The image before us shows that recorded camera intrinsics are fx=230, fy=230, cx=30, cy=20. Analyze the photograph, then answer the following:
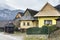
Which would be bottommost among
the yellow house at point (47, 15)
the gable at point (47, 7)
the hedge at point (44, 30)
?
the hedge at point (44, 30)

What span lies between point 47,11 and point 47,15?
1684 mm

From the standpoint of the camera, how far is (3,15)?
9381 cm

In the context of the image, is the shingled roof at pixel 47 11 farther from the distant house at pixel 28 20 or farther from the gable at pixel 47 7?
the distant house at pixel 28 20

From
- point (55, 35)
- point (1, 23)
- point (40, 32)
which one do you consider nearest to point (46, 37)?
point (55, 35)

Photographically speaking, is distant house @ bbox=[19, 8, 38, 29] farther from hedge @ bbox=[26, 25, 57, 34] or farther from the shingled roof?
hedge @ bbox=[26, 25, 57, 34]

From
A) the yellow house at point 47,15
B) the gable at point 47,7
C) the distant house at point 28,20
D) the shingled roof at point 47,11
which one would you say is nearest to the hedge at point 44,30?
the yellow house at point 47,15

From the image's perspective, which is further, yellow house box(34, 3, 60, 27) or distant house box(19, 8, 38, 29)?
distant house box(19, 8, 38, 29)

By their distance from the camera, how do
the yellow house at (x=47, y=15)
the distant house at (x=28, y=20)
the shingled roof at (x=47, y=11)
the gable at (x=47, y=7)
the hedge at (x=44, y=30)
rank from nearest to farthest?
the hedge at (x=44, y=30) < the yellow house at (x=47, y=15) < the shingled roof at (x=47, y=11) < the gable at (x=47, y=7) < the distant house at (x=28, y=20)

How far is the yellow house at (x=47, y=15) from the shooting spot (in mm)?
52250

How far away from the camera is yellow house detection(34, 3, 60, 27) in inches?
2057

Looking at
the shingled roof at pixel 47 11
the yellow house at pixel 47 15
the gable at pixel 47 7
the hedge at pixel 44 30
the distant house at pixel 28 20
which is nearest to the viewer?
the hedge at pixel 44 30

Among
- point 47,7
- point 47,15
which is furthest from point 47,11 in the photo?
point 47,15

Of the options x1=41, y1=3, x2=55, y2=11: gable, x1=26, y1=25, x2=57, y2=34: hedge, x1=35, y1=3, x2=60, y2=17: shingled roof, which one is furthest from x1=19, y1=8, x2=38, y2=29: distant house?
x1=26, y1=25, x2=57, y2=34: hedge

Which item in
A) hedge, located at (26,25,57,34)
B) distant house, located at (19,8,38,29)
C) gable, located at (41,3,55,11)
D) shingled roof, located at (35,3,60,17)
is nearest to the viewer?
hedge, located at (26,25,57,34)
